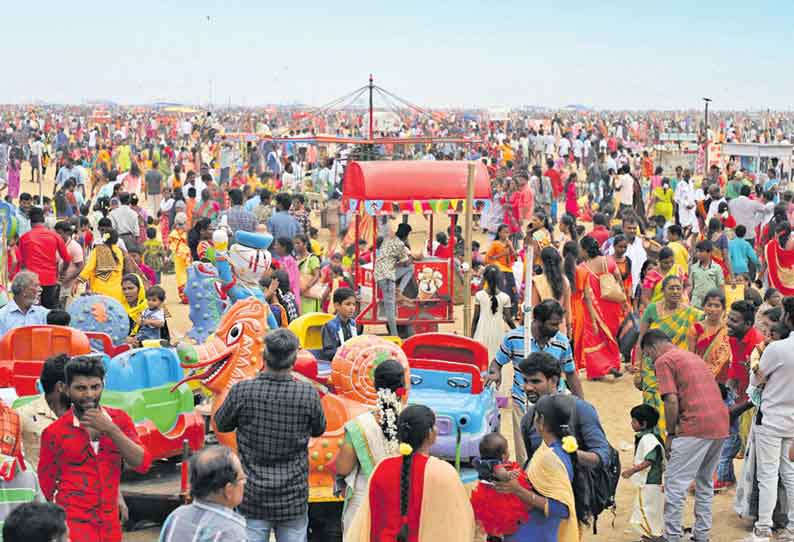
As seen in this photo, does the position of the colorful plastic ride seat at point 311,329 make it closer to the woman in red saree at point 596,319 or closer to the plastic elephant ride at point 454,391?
the plastic elephant ride at point 454,391

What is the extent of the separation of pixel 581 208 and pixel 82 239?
539 inches

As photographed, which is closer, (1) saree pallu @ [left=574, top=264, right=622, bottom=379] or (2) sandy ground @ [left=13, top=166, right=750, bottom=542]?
(2) sandy ground @ [left=13, top=166, right=750, bottom=542]

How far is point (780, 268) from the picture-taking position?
11.9 meters

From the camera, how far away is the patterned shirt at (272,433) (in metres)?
5.09

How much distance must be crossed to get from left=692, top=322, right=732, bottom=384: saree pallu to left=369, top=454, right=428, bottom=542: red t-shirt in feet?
12.0

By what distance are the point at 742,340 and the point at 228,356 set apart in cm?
340

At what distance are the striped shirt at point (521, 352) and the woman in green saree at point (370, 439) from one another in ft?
5.22

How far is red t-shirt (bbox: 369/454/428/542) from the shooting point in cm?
456

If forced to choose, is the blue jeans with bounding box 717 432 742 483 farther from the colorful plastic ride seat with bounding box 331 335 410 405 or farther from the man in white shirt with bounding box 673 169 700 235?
the man in white shirt with bounding box 673 169 700 235

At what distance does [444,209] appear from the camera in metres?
11.9

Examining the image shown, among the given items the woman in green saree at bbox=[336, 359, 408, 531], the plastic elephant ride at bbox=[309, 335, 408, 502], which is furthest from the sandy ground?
the woman in green saree at bbox=[336, 359, 408, 531]

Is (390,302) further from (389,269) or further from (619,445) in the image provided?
(619,445)

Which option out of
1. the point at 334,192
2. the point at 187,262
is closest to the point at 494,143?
the point at 334,192

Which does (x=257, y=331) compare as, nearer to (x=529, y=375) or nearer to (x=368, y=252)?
(x=529, y=375)
